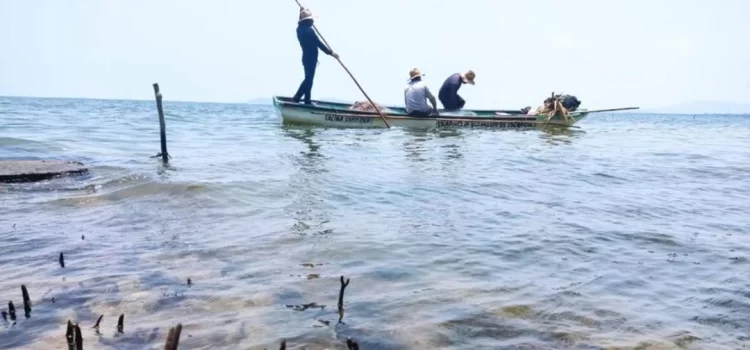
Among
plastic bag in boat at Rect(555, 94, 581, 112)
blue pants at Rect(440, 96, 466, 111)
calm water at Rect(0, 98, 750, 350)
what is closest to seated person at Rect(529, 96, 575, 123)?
plastic bag in boat at Rect(555, 94, 581, 112)

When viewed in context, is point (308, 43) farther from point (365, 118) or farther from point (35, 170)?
point (35, 170)

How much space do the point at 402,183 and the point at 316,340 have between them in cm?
570

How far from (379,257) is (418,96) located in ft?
47.3

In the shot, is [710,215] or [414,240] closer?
[414,240]

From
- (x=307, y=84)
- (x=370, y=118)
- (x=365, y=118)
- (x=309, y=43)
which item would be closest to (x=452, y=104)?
(x=370, y=118)

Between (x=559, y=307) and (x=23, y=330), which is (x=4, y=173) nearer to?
(x=23, y=330)

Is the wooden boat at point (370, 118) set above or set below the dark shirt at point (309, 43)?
below

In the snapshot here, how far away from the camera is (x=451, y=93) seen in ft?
66.1

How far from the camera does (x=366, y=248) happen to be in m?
5.06

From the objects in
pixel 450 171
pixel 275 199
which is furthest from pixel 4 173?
pixel 450 171

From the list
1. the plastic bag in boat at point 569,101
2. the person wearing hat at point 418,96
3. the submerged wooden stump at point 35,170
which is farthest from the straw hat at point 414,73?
the submerged wooden stump at point 35,170

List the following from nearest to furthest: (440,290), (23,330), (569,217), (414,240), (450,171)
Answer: (23,330) → (440,290) → (414,240) → (569,217) → (450,171)

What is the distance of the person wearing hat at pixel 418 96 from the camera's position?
18766 millimetres

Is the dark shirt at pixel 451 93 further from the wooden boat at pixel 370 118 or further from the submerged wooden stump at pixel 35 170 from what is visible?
the submerged wooden stump at pixel 35 170
